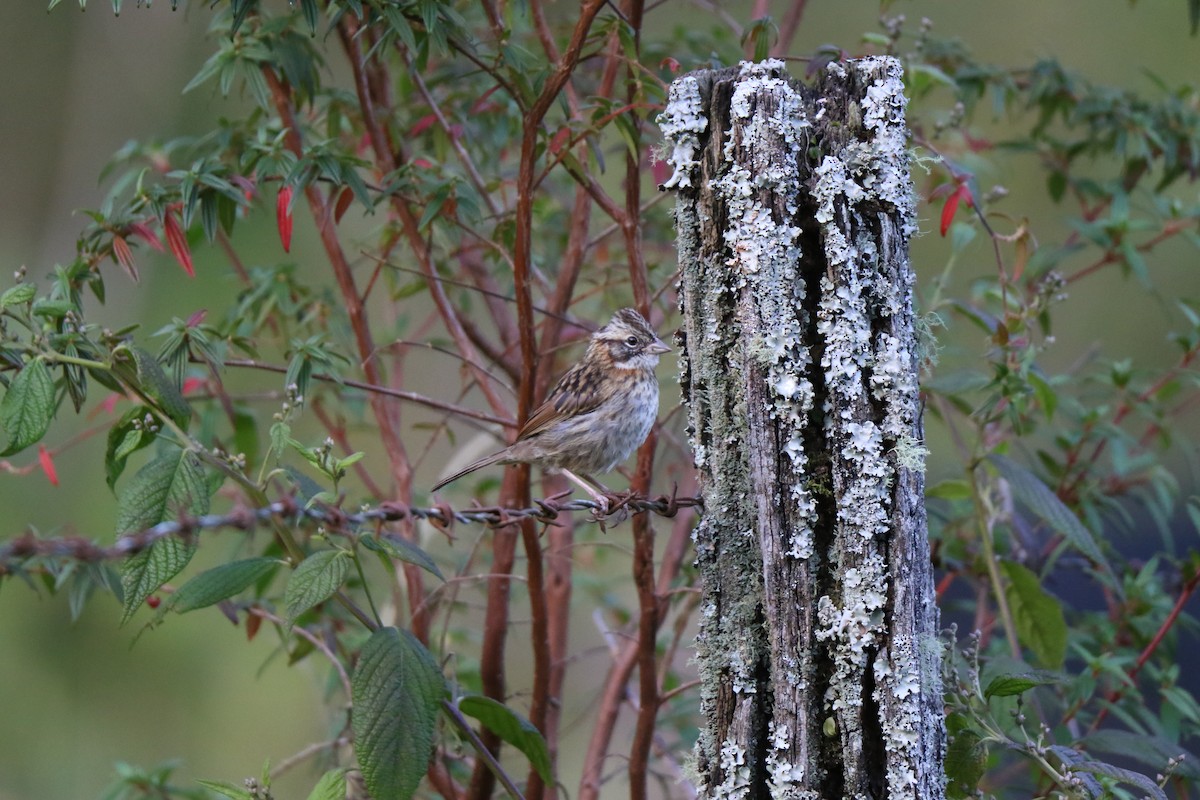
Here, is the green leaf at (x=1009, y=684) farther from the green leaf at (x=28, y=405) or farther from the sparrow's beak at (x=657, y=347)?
the green leaf at (x=28, y=405)

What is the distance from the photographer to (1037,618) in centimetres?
258

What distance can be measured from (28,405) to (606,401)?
1.74 m

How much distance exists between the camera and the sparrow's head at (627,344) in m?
3.05

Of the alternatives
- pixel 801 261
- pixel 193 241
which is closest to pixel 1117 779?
pixel 801 261

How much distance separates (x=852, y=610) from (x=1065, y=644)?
1.15 metres

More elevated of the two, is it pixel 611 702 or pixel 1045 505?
pixel 1045 505

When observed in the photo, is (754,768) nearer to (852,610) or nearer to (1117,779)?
(852,610)

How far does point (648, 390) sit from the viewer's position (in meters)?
3.22

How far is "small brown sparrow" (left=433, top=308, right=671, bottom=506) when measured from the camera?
308cm

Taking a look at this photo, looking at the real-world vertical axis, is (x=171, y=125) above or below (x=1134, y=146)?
above

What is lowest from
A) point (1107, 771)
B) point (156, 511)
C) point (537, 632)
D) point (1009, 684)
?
point (1107, 771)

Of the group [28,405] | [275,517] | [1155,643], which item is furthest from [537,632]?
[1155,643]

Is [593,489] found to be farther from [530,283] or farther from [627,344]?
[530,283]

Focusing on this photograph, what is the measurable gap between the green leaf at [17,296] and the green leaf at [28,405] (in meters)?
0.13
